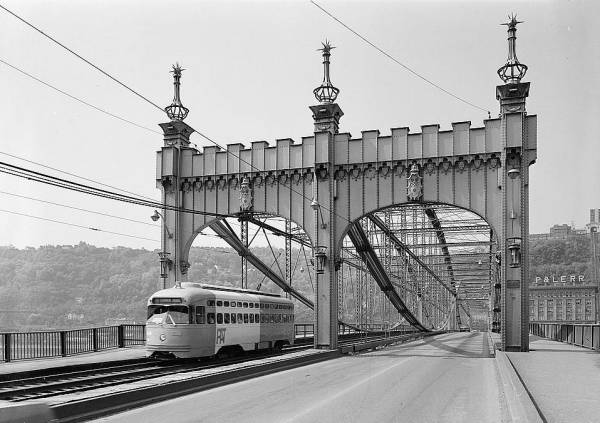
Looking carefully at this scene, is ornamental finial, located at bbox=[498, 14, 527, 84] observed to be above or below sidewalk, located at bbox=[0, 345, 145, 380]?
above

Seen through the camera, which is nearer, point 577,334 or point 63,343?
point 63,343

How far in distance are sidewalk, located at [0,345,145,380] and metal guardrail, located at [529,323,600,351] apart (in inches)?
857

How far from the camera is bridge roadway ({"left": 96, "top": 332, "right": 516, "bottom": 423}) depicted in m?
13.0

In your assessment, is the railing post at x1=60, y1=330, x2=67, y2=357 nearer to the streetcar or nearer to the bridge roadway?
the streetcar

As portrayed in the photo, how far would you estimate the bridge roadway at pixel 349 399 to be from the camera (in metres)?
13.0

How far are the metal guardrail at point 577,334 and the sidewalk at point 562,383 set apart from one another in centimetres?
503

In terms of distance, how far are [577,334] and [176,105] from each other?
27097 millimetres

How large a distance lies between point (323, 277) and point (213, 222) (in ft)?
24.4

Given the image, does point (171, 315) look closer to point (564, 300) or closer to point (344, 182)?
point (344, 182)

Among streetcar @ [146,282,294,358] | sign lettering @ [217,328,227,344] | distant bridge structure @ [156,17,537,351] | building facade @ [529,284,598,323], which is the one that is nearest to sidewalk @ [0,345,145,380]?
streetcar @ [146,282,294,358]

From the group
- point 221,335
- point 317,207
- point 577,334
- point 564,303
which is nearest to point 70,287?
point 317,207

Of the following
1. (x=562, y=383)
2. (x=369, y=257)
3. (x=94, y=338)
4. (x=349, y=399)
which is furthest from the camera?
(x=369, y=257)

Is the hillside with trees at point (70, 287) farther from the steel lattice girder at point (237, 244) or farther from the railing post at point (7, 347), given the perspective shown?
the railing post at point (7, 347)

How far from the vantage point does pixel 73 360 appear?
2628 cm
